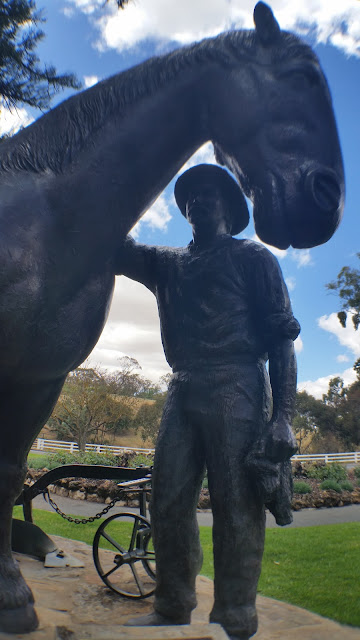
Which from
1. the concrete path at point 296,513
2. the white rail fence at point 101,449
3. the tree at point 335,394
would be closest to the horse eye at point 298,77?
the concrete path at point 296,513

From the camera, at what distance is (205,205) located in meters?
2.36

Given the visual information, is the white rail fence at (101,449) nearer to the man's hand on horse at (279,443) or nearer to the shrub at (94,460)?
the shrub at (94,460)

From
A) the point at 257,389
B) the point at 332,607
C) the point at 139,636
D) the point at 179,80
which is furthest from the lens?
the point at 332,607

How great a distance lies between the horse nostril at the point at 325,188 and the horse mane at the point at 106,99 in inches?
15.8

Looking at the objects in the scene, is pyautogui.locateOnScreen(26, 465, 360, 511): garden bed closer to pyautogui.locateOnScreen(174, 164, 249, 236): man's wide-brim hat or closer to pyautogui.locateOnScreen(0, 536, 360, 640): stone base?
pyautogui.locateOnScreen(0, 536, 360, 640): stone base

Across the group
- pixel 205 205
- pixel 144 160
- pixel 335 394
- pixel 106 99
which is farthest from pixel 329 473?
pixel 335 394

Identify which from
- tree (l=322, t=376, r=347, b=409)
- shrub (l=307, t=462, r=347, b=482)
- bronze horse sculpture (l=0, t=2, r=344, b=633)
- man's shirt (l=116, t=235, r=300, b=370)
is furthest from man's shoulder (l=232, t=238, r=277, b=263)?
tree (l=322, t=376, r=347, b=409)

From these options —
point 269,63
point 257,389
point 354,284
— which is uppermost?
point 354,284

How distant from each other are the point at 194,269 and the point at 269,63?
1.00 meters

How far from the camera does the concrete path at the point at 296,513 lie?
30.8 feet

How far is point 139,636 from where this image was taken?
106cm

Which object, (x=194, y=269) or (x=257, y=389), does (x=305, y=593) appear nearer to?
(x=257, y=389)

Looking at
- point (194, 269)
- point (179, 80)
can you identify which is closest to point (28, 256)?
point (179, 80)

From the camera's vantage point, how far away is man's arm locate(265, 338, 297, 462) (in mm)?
1958
